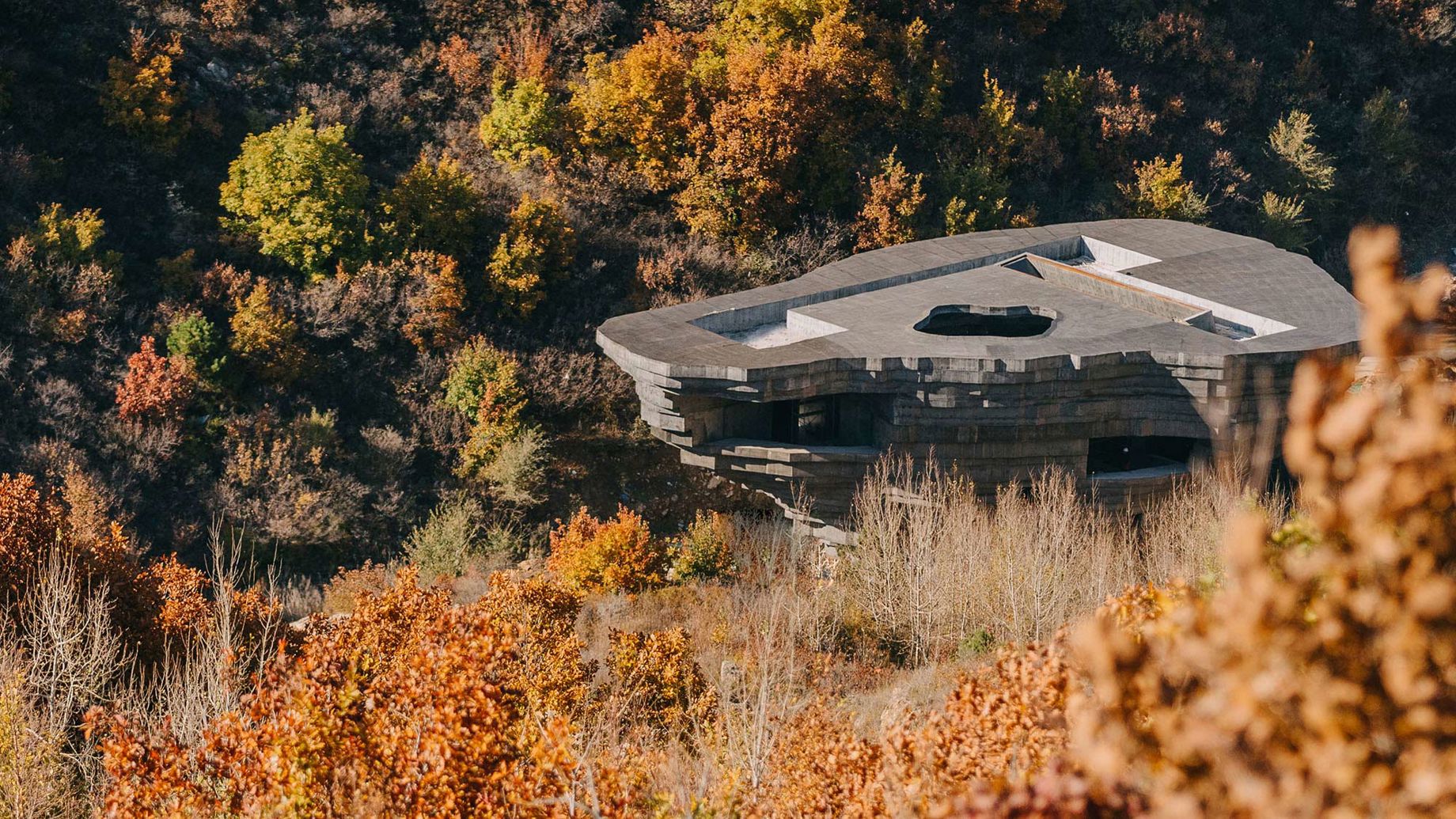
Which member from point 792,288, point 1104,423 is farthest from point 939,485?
point 792,288

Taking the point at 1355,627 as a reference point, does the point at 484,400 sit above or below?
below

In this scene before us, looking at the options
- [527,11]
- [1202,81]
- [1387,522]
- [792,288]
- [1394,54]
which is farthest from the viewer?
[1394,54]

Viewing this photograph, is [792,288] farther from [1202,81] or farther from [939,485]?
[1202,81]

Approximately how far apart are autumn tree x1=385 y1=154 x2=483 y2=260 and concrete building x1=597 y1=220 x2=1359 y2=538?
9.41 meters

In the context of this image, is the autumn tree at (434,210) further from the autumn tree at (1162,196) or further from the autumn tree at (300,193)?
the autumn tree at (1162,196)

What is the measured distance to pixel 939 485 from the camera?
1880 centimetres

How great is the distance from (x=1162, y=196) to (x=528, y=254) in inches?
647

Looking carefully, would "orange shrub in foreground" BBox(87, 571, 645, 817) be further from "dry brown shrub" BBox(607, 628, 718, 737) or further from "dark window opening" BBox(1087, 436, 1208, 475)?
"dark window opening" BBox(1087, 436, 1208, 475)

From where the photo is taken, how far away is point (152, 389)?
2433cm

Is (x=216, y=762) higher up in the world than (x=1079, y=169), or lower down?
lower down

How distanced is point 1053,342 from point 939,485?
9.18ft

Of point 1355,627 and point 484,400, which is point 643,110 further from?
point 1355,627

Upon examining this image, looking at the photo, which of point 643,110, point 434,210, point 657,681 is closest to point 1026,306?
point 657,681

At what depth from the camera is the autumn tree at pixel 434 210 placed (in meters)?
27.9
